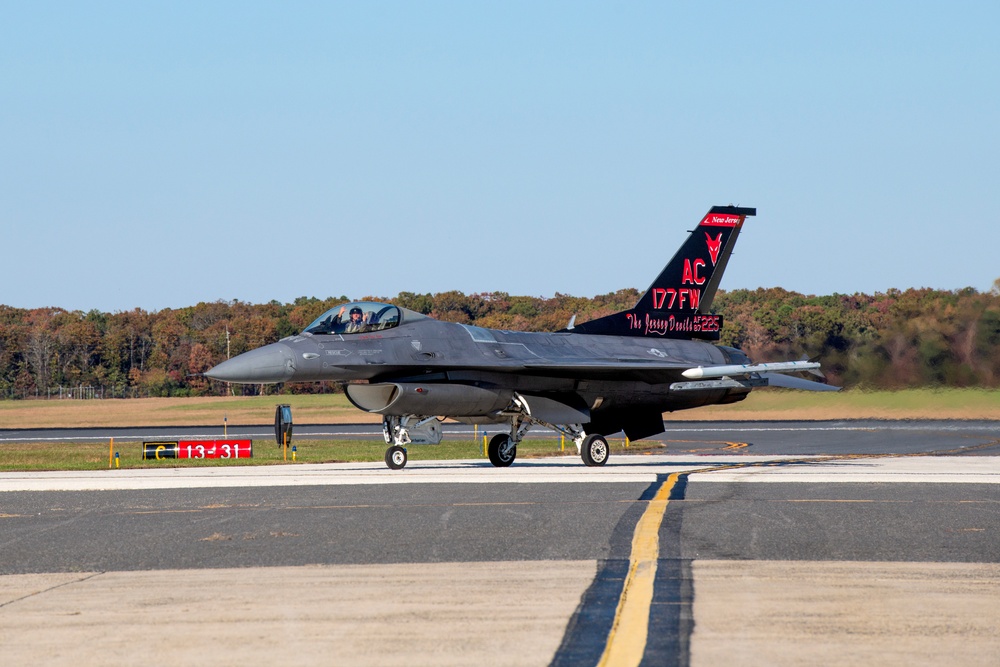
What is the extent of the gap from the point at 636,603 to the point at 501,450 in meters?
18.1

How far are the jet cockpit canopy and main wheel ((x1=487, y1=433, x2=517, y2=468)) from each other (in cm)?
357

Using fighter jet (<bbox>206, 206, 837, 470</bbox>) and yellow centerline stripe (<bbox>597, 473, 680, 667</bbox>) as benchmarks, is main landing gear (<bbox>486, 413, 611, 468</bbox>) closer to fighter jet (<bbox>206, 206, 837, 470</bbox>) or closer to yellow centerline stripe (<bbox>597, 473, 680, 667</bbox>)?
fighter jet (<bbox>206, 206, 837, 470</bbox>)

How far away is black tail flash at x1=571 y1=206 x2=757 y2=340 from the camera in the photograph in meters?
29.7

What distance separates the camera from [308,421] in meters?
68.3

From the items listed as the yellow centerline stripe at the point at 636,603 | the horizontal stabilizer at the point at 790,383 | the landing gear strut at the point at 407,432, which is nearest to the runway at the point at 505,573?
the yellow centerline stripe at the point at 636,603

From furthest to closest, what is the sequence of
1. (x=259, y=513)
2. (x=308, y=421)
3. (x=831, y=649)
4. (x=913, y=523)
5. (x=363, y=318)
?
(x=308, y=421) → (x=363, y=318) → (x=259, y=513) → (x=913, y=523) → (x=831, y=649)

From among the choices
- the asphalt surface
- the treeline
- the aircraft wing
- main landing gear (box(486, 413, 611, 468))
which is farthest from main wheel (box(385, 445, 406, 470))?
the treeline

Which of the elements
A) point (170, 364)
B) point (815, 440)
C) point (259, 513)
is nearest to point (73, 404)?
point (170, 364)

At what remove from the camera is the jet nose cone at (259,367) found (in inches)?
867

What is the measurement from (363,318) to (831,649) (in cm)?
1851

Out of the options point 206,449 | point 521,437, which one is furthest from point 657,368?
point 206,449

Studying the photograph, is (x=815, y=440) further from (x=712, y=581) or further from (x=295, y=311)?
(x=295, y=311)

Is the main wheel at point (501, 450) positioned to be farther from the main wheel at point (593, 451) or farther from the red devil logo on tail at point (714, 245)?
the red devil logo on tail at point (714, 245)

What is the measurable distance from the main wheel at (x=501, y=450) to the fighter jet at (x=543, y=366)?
32 mm
